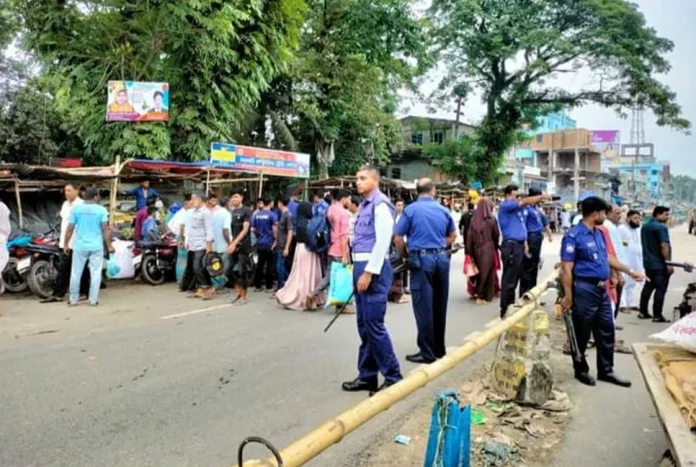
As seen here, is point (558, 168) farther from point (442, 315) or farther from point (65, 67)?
point (442, 315)

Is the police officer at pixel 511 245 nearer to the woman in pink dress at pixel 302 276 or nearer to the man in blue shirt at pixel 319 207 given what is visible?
the woman in pink dress at pixel 302 276

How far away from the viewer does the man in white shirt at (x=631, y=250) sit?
9141 millimetres

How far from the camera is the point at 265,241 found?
413 inches

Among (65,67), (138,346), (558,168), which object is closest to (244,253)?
(138,346)

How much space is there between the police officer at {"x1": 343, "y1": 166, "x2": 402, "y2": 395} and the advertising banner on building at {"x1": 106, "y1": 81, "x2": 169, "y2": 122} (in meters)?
11.8

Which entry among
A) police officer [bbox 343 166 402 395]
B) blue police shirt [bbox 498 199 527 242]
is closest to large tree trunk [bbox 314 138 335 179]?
blue police shirt [bbox 498 199 527 242]

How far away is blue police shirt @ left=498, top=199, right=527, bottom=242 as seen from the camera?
799 centimetres

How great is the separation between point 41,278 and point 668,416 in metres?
9.36

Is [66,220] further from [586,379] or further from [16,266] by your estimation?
[586,379]

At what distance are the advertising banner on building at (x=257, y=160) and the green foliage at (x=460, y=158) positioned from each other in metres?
17.3

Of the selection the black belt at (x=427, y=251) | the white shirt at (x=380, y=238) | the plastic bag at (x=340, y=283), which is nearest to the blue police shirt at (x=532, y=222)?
the plastic bag at (x=340, y=283)

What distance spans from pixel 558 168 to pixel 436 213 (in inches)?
2240

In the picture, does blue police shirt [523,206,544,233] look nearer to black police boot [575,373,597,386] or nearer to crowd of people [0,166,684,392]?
crowd of people [0,166,684,392]

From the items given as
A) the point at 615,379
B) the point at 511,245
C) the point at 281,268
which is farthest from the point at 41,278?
the point at 615,379
